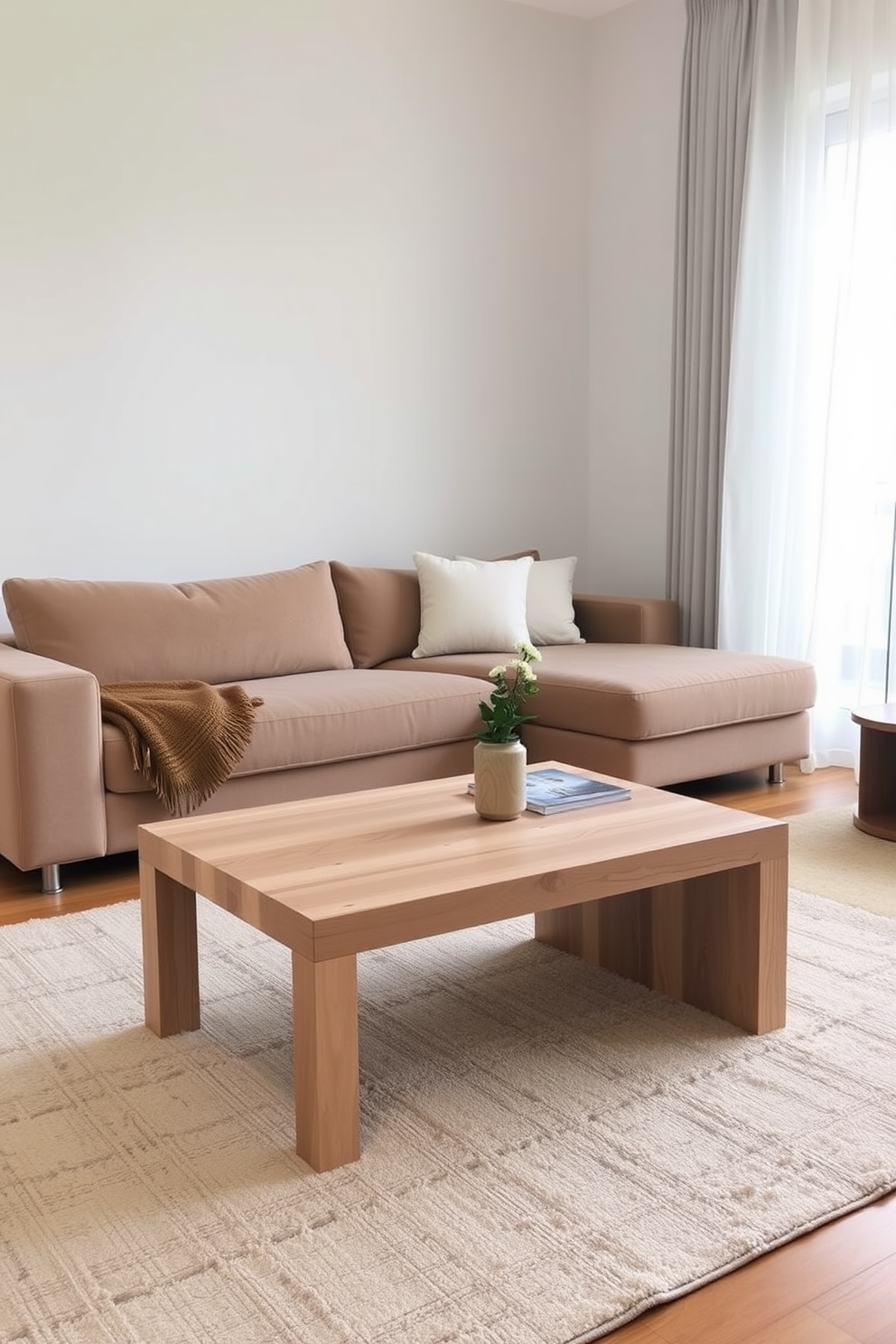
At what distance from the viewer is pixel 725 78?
16.1 feet

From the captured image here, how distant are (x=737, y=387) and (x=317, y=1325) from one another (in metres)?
4.07

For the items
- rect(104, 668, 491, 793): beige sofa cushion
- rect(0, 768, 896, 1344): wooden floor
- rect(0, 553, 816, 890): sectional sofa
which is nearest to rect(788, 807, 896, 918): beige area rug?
rect(0, 553, 816, 890): sectional sofa

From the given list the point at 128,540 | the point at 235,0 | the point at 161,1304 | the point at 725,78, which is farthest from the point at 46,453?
the point at 161,1304

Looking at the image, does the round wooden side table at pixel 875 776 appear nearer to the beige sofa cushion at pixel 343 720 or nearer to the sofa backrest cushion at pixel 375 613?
the beige sofa cushion at pixel 343 720

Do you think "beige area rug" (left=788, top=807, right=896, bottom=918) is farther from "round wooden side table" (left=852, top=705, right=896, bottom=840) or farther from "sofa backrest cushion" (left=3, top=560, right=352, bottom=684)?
"sofa backrest cushion" (left=3, top=560, right=352, bottom=684)

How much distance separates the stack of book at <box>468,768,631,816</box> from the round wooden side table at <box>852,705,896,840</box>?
1.41 metres

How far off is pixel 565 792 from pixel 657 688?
4.46ft

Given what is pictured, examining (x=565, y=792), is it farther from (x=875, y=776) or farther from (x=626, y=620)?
(x=626, y=620)

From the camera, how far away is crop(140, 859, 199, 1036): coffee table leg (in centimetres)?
237

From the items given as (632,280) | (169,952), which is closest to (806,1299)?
(169,952)

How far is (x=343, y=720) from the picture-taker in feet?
12.3

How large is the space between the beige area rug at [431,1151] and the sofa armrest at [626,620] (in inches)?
88.3

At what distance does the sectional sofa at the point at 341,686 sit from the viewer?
3293mm

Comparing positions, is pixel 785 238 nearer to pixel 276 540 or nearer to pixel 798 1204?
pixel 276 540
